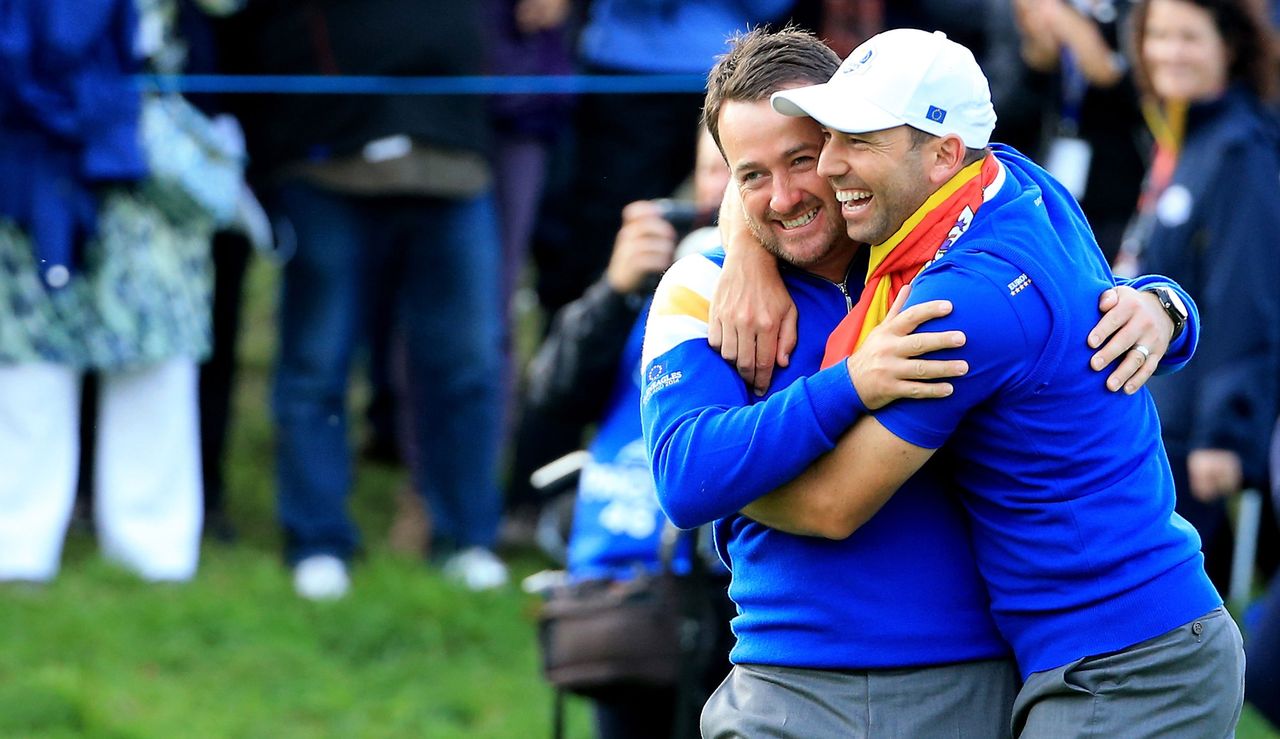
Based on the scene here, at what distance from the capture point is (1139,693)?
280 cm

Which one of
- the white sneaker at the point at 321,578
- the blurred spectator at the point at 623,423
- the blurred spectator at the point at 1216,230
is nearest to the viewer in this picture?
the blurred spectator at the point at 623,423

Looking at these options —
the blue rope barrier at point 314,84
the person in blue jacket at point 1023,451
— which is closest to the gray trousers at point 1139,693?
the person in blue jacket at point 1023,451

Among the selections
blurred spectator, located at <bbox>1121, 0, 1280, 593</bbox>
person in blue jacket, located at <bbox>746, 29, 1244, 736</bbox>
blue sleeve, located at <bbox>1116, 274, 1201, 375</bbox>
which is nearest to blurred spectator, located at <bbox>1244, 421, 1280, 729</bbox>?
blurred spectator, located at <bbox>1121, 0, 1280, 593</bbox>

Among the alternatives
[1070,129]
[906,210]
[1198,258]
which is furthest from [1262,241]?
[906,210]

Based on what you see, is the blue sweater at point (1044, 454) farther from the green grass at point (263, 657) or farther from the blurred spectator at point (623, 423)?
the green grass at point (263, 657)

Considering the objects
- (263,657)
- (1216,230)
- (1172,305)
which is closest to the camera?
(1172,305)

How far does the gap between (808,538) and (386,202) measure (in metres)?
3.92

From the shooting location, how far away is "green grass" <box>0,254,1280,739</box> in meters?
5.45

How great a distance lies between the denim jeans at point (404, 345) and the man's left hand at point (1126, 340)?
398 cm

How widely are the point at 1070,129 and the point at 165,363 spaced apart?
3.30 meters

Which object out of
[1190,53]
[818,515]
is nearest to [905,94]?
[818,515]

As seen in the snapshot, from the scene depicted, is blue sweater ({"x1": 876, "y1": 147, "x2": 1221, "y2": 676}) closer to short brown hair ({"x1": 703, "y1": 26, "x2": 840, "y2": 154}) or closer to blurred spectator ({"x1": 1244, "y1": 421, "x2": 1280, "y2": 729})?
short brown hair ({"x1": 703, "y1": 26, "x2": 840, "y2": 154})

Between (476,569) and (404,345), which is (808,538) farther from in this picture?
(404,345)

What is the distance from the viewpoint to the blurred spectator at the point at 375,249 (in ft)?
21.1
